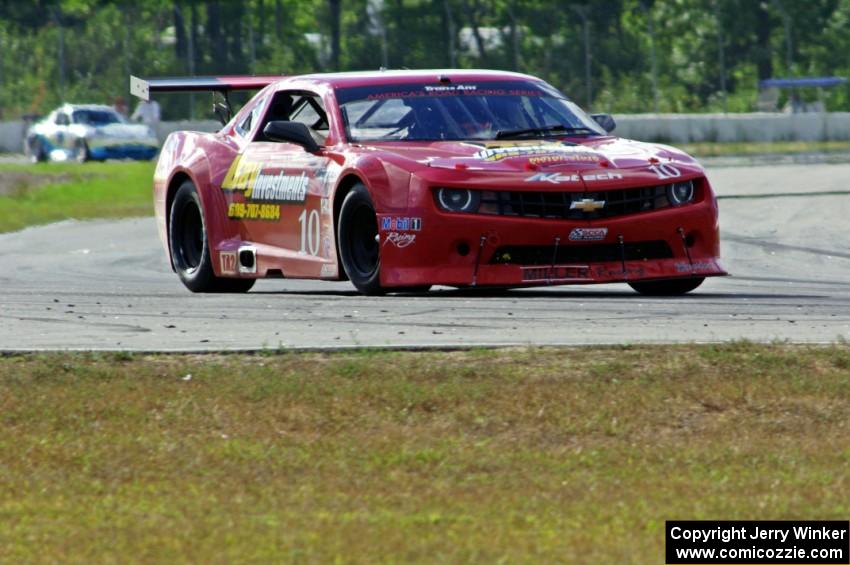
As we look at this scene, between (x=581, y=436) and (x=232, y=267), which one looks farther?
(x=232, y=267)

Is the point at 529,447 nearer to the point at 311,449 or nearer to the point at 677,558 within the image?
the point at 311,449

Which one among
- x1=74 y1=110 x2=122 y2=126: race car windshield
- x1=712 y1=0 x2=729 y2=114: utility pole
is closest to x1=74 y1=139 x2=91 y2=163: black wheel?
x1=74 y1=110 x2=122 y2=126: race car windshield

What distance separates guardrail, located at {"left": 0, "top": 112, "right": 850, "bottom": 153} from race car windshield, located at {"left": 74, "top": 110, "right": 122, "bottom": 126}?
185 cm

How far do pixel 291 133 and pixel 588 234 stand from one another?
1.99 metres

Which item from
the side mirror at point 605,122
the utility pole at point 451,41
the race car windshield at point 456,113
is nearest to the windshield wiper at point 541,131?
the race car windshield at point 456,113

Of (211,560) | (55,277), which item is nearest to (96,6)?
(55,277)

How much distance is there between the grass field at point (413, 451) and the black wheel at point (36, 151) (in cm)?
3546

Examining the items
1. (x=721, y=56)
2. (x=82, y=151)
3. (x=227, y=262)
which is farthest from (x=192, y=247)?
(x=721, y=56)

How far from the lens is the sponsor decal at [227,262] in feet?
36.6

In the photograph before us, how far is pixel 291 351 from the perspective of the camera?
291 inches

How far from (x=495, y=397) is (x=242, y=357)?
1.41m

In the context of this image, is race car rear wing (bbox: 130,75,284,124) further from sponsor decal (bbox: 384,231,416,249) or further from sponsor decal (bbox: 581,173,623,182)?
sponsor decal (bbox: 581,173,623,182)

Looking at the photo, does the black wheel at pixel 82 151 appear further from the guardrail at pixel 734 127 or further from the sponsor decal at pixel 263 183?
the sponsor decal at pixel 263 183

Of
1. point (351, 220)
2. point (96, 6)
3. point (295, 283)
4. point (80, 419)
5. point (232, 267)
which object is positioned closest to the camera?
point (80, 419)
